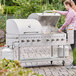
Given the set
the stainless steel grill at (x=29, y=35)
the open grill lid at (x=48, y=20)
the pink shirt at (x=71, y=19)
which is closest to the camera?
the stainless steel grill at (x=29, y=35)

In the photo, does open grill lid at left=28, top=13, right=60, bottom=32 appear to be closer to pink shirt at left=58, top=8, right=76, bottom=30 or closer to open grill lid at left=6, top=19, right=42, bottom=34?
open grill lid at left=6, top=19, right=42, bottom=34

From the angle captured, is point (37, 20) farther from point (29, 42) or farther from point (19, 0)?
point (19, 0)

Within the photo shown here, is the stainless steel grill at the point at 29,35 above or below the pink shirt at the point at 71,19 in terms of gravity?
below

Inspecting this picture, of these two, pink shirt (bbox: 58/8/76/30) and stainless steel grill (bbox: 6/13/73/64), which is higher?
pink shirt (bbox: 58/8/76/30)

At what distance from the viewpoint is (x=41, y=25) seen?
938cm

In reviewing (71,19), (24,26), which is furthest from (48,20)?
(24,26)

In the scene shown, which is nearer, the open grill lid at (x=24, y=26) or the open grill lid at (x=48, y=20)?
the open grill lid at (x=24, y=26)

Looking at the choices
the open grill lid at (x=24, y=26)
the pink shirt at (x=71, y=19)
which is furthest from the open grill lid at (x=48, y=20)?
the pink shirt at (x=71, y=19)

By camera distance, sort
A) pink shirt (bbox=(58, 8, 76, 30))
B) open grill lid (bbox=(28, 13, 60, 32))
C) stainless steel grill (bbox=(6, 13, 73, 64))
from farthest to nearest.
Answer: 1. open grill lid (bbox=(28, 13, 60, 32))
2. pink shirt (bbox=(58, 8, 76, 30))
3. stainless steel grill (bbox=(6, 13, 73, 64))

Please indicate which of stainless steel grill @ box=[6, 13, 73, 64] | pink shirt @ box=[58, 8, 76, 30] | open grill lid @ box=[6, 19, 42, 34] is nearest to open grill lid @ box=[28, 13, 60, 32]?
stainless steel grill @ box=[6, 13, 73, 64]

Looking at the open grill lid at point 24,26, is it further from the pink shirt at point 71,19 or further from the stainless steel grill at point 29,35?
the pink shirt at point 71,19

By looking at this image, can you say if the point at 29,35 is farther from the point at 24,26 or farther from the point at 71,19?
the point at 71,19

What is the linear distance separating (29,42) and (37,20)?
3.49 ft

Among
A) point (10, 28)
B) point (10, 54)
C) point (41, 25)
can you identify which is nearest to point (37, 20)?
point (41, 25)
